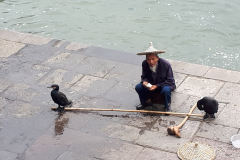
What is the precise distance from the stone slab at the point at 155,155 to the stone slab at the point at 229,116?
112 cm

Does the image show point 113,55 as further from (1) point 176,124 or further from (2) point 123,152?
(2) point 123,152

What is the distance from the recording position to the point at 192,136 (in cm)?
551

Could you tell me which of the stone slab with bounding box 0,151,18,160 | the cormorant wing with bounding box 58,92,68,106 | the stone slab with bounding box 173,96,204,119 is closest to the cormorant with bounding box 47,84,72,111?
the cormorant wing with bounding box 58,92,68,106

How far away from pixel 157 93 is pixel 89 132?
1.40 m

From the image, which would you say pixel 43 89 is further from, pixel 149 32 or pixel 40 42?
pixel 149 32

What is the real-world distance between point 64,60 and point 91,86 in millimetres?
1384

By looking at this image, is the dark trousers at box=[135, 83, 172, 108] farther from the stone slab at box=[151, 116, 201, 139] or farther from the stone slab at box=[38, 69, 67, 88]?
the stone slab at box=[38, 69, 67, 88]

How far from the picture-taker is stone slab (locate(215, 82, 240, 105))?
637 cm

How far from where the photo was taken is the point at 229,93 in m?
6.59

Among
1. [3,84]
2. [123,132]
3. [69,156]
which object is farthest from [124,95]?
[3,84]

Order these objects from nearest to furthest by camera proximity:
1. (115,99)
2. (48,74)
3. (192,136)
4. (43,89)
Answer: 1. (192,136)
2. (115,99)
3. (43,89)
4. (48,74)

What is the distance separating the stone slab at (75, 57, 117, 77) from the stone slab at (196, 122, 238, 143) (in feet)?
8.62

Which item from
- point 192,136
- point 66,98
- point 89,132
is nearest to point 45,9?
point 66,98

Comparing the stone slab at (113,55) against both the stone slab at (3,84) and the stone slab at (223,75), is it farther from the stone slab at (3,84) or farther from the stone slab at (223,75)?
the stone slab at (3,84)
